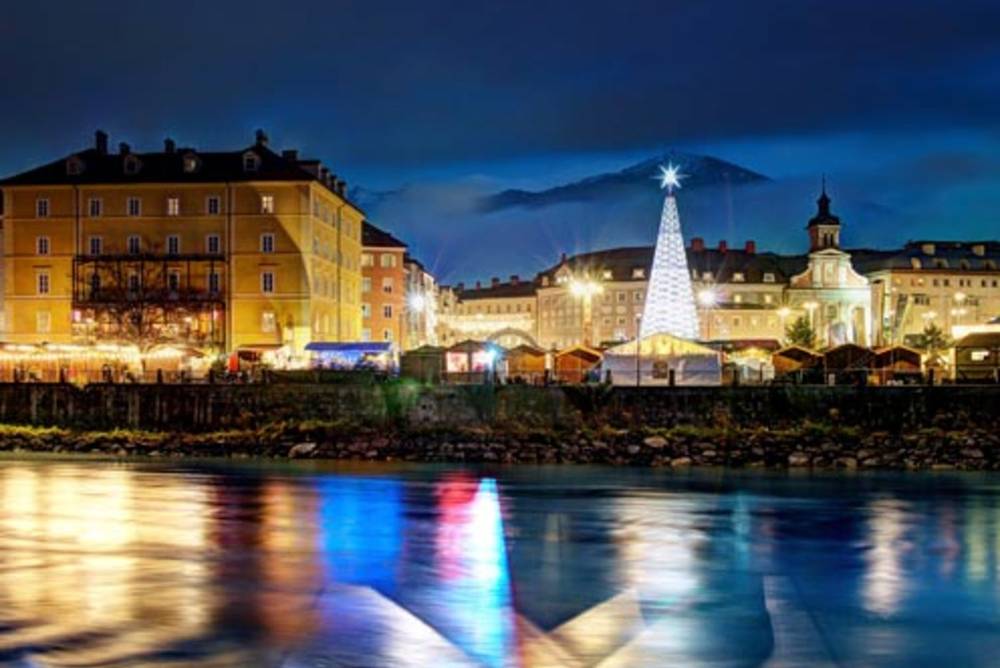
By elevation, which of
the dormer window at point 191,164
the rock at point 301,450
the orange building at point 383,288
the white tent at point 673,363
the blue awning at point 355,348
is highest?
the dormer window at point 191,164

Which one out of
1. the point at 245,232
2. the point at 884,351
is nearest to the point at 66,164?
the point at 245,232

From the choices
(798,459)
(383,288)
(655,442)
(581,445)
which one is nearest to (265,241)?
(383,288)

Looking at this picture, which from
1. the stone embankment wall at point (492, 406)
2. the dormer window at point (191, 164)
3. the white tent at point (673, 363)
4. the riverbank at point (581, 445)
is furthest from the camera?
the dormer window at point (191, 164)

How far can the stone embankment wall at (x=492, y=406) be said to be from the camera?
167 ft

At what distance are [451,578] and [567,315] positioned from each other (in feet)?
436

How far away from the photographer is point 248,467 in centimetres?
4659

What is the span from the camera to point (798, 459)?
47562 millimetres

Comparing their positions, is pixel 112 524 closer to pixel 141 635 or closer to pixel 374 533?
pixel 374 533

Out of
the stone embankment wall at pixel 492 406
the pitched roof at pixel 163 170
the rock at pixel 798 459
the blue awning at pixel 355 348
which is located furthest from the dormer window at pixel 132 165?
the rock at pixel 798 459

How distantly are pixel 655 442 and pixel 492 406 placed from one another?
771cm

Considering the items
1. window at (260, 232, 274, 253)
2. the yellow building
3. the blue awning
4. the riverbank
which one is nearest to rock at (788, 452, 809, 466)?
the riverbank

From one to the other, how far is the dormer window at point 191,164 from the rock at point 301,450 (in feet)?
117

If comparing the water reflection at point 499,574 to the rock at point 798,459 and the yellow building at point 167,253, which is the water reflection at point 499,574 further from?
the yellow building at point 167,253

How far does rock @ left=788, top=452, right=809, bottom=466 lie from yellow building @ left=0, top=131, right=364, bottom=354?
40270 mm
